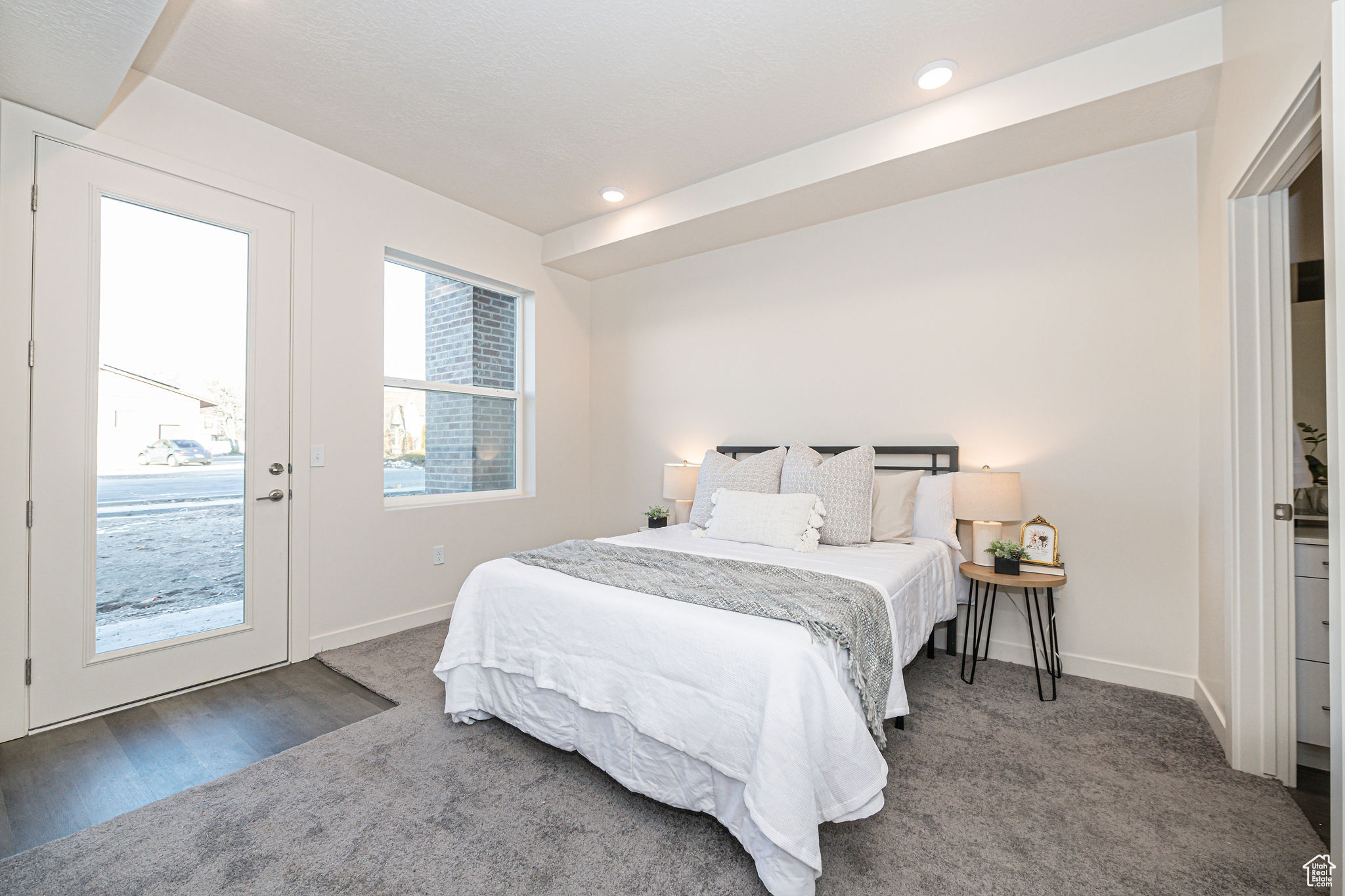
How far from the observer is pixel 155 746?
2.14m

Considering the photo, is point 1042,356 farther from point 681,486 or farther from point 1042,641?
point 681,486

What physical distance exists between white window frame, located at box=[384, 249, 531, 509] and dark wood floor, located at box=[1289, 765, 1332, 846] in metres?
4.04

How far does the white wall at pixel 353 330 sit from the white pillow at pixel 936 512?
2.73 meters

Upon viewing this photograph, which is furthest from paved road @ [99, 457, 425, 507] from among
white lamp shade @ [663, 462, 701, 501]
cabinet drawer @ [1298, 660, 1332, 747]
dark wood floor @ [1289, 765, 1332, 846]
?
cabinet drawer @ [1298, 660, 1332, 747]

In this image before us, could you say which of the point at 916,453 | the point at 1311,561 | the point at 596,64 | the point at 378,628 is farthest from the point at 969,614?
the point at 378,628

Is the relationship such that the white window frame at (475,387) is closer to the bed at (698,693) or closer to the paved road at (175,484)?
the paved road at (175,484)

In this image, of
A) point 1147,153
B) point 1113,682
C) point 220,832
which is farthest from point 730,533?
point 1147,153

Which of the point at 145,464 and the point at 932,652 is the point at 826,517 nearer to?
the point at 932,652

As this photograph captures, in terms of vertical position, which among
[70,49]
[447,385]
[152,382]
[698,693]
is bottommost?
[698,693]

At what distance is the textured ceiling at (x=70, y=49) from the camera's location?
1.75m

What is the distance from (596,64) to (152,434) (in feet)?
8.30

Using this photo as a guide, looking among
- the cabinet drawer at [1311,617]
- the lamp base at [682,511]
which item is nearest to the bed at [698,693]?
the cabinet drawer at [1311,617]

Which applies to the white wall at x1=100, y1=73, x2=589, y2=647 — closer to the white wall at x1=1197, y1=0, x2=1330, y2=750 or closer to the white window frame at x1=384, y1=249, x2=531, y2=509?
the white window frame at x1=384, y1=249, x2=531, y2=509

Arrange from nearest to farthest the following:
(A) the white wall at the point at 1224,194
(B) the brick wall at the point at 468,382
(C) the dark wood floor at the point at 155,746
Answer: (A) the white wall at the point at 1224,194 → (C) the dark wood floor at the point at 155,746 → (B) the brick wall at the point at 468,382
